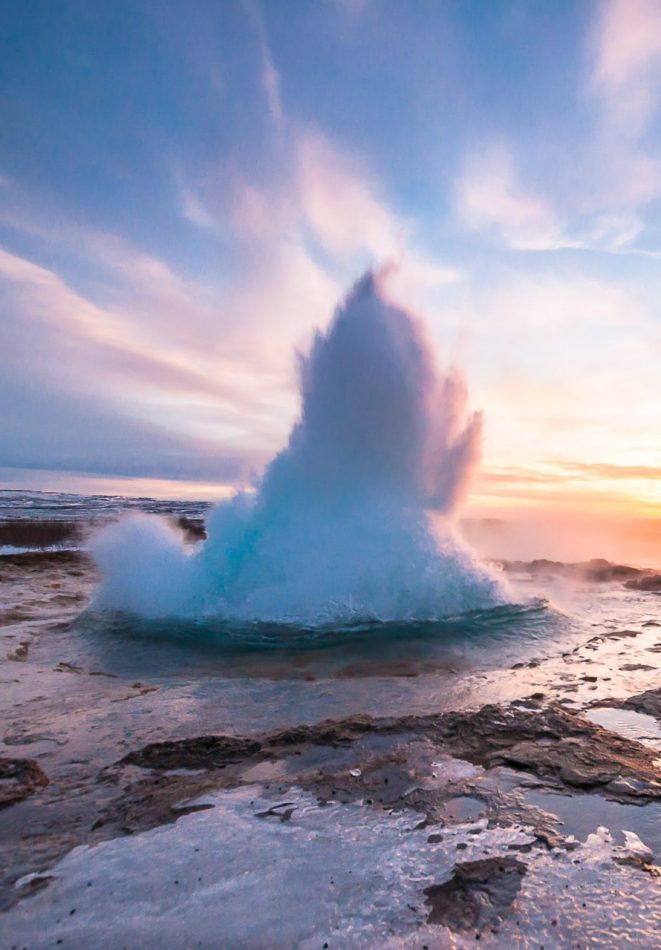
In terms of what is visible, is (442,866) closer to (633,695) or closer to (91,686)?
(633,695)

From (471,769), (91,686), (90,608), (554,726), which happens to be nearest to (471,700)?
(554,726)

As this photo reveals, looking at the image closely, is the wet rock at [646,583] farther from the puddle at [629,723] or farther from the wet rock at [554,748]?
the wet rock at [554,748]

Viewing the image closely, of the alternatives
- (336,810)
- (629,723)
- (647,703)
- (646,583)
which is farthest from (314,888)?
(646,583)

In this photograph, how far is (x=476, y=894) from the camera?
Answer: 2.87 m

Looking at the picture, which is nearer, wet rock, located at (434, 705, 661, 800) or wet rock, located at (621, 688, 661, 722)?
wet rock, located at (434, 705, 661, 800)

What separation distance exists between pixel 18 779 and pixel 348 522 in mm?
8253

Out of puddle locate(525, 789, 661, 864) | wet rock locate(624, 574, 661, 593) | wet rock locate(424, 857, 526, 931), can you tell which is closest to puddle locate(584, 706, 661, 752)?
puddle locate(525, 789, 661, 864)

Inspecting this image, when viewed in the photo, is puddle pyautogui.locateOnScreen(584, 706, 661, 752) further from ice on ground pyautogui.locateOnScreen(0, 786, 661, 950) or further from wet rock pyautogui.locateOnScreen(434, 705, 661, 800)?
ice on ground pyautogui.locateOnScreen(0, 786, 661, 950)

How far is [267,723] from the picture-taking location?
5.54 metres

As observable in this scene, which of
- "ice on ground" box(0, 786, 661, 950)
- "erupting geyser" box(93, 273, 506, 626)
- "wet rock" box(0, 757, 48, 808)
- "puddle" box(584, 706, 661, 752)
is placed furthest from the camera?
"erupting geyser" box(93, 273, 506, 626)

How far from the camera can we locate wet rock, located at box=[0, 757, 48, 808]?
3924 millimetres

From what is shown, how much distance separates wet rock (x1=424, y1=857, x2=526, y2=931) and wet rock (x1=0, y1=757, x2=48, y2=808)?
3094 millimetres

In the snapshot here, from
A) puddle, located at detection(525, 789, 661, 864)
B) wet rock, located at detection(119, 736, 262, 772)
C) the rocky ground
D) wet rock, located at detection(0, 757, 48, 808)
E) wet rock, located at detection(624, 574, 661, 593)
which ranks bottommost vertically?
wet rock, located at detection(0, 757, 48, 808)

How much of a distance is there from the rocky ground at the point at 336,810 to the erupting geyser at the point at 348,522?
3.75 metres
